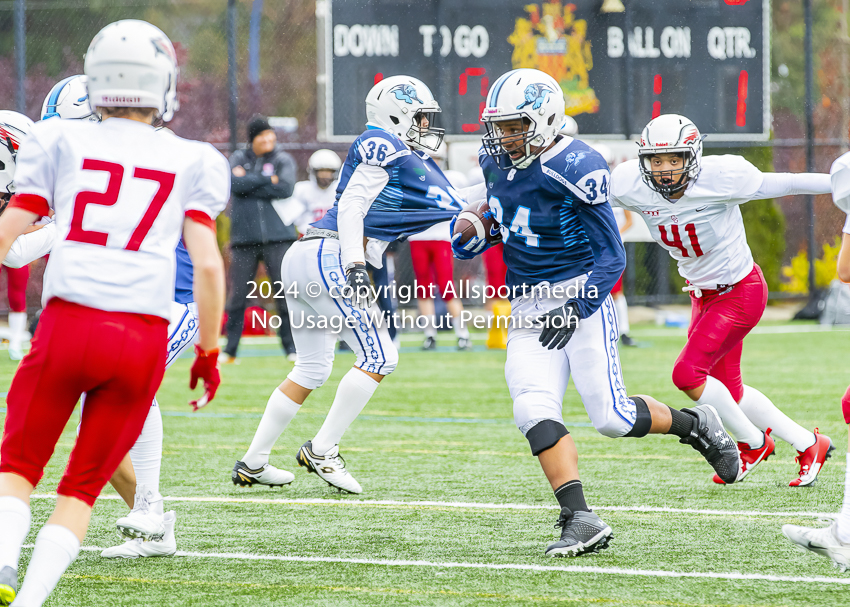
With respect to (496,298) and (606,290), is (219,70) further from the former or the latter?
(606,290)

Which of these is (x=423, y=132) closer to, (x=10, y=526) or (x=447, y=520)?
(x=447, y=520)

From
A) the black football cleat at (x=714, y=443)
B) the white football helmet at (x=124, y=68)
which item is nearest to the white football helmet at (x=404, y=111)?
the black football cleat at (x=714, y=443)

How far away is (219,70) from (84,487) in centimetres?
1961

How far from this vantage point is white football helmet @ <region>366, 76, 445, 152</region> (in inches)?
205

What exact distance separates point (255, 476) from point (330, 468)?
1.10 ft

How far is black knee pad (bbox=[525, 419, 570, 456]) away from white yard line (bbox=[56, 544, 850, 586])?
435 mm

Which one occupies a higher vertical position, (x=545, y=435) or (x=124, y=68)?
(x=124, y=68)

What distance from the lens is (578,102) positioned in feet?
42.3

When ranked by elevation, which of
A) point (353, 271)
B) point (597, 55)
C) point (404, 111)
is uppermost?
point (597, 55)

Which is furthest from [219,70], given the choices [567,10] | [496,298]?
[496,298]

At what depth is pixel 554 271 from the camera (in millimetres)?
4094

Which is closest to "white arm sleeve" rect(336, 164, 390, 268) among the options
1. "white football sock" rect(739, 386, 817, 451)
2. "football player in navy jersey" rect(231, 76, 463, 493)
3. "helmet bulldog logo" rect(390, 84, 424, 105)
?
"football player in navy jersey" rect(231, 76, 463, 493)

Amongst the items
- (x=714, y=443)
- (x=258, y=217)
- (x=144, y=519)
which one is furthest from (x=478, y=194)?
(x=258, y=217)

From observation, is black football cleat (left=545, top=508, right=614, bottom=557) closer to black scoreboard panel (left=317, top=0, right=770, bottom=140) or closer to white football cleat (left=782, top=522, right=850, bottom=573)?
white football cleat (left=782, top=522, right=850, bottom=573)
